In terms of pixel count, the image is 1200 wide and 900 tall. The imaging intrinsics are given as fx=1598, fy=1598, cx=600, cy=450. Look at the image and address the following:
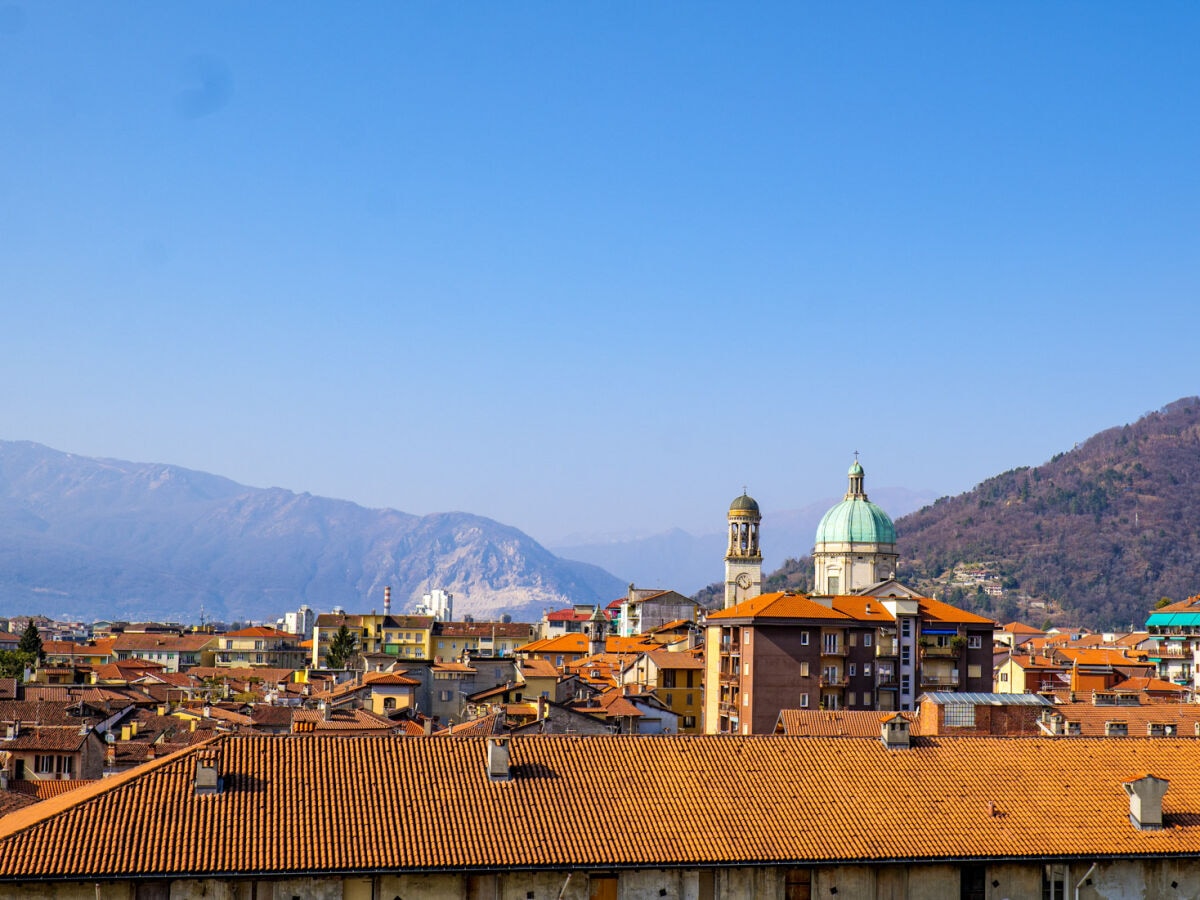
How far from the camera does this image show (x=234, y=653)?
6767 inches

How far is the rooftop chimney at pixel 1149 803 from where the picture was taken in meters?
35.0

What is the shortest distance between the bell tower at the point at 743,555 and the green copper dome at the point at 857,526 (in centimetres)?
1155

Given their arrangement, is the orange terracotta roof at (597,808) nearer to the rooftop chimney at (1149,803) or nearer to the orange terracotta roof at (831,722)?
the rooftop chimney at (1149,803)

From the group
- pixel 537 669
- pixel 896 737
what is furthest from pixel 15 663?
pixel 896 737

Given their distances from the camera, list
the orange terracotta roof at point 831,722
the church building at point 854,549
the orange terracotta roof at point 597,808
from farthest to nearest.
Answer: the church building at point 854,549
the orange terracotta roof at point 831,722
the orange terracotta roof at point 597,808

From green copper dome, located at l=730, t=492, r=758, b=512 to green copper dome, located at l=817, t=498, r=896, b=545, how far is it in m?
15.6

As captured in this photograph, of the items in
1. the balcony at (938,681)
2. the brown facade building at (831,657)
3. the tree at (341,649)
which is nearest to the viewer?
the brown facade building at (831,657)

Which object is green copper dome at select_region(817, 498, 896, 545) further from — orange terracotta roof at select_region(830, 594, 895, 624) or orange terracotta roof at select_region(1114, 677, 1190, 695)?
orange terracotta roof at select_region(830, 594, 895, 624)

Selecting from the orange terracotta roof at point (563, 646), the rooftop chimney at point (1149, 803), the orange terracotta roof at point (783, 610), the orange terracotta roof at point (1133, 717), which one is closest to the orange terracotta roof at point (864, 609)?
the orange terracotta roof at point (783, 610)

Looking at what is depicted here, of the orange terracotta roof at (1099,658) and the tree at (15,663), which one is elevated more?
the orange terracotta roof at (1099,658)

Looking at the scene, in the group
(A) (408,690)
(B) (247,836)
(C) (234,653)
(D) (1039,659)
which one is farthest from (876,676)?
(C) (234,653)

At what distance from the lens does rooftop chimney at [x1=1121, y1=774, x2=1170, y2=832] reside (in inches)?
1377

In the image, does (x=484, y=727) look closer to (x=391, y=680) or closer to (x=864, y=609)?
(x=391, y=680)

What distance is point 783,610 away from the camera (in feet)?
289
